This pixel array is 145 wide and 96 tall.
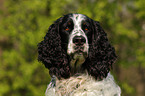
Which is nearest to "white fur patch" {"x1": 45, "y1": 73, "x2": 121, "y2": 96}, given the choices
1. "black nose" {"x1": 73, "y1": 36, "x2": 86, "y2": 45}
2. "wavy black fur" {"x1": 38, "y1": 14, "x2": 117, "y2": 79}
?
"wavy black fur" {"x1": 38, "y1": 14, "x2": 117, "y2": 79}

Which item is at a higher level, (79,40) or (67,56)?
(79,40)

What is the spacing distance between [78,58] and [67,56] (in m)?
0.27

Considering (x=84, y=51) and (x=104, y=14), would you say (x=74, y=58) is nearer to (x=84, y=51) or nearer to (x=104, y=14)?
(x=84, y=51)

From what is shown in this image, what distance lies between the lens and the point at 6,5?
13203 mm

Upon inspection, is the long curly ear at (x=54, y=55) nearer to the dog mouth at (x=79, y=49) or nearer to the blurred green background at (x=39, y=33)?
the dog mouth at (x=79, y=49)

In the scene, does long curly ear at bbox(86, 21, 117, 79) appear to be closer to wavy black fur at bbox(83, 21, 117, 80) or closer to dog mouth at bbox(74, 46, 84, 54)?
wavy black fur at bbox(83, 21, 117, 80)

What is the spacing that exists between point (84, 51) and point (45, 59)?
85 cm

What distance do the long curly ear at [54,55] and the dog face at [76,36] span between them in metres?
0.11

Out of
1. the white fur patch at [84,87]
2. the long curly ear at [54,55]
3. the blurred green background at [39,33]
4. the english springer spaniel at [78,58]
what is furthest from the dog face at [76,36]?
the blurred green background at [39,33]

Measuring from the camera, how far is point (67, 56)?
4.62 meters

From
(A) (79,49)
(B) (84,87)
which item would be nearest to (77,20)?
(A) (79,49)

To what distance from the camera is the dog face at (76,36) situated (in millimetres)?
4277

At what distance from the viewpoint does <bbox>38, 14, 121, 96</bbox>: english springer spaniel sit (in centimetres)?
437

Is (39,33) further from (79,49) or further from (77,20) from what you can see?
(79,49)
